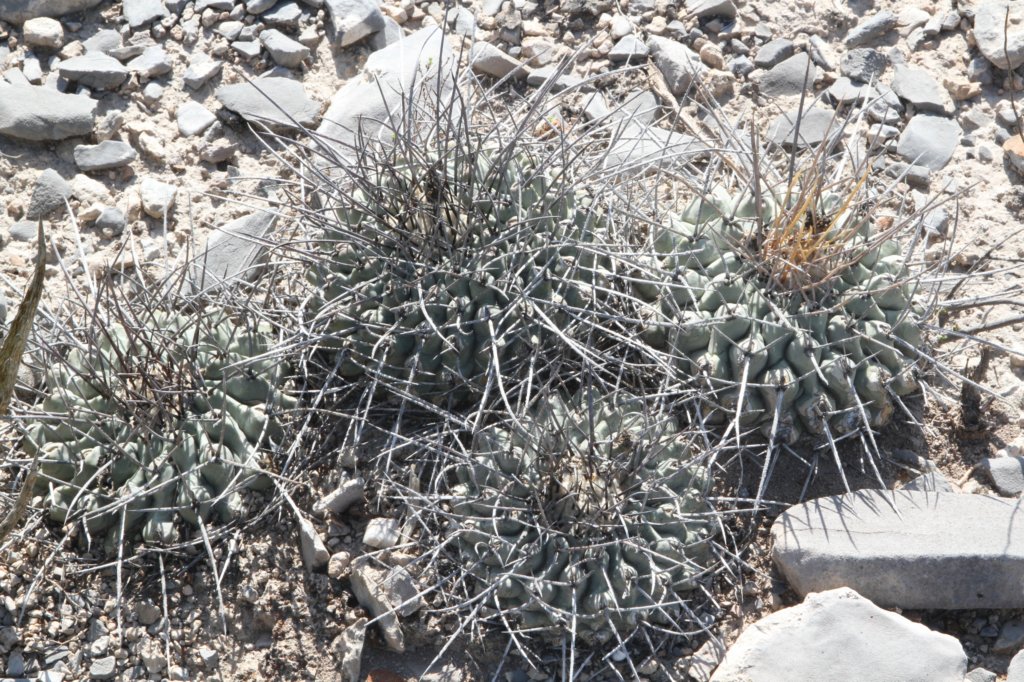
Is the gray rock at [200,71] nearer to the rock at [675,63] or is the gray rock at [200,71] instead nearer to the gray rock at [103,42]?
the gray rock at [103,42]

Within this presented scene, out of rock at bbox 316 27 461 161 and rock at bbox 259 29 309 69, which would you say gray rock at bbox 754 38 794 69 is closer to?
rock at bbox 316 27 461 161

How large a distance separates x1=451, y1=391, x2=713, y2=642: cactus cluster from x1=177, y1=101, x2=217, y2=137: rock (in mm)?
1768

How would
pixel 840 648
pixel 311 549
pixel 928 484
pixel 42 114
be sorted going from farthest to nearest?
pixel 42 114
pixel 928 484
pixel 311 549
pixel 840 648

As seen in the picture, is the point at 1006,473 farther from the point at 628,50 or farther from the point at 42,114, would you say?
the point at 42,114

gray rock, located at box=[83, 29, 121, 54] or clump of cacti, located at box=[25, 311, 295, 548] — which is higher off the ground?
gray rock, located at box=[83, 29, 121, 54]

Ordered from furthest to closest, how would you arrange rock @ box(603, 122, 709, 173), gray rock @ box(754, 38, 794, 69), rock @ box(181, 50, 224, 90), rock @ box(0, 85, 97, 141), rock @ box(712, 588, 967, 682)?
gray rock @ box(754, 38, 794, 69) < rock @ box(181, 50, 224, 90) < rock @ box(0, 85, 97, 141) < rock @ box(603, 122, 709, 173) < rock @ box(712, 588, 967, 682)

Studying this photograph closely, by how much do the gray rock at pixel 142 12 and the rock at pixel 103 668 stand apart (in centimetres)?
240

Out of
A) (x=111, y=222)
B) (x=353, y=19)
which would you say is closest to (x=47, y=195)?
(x=111, y=222)

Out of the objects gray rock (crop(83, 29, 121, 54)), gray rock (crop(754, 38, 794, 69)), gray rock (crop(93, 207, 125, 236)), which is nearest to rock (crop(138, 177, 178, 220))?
gray rock (crop(93, 207, 125, 236))

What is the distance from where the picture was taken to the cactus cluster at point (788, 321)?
2.83m

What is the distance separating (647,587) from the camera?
2.63m

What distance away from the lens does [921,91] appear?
3873 millimetres

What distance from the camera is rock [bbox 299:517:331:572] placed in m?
2.79

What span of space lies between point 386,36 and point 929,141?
1968mm
